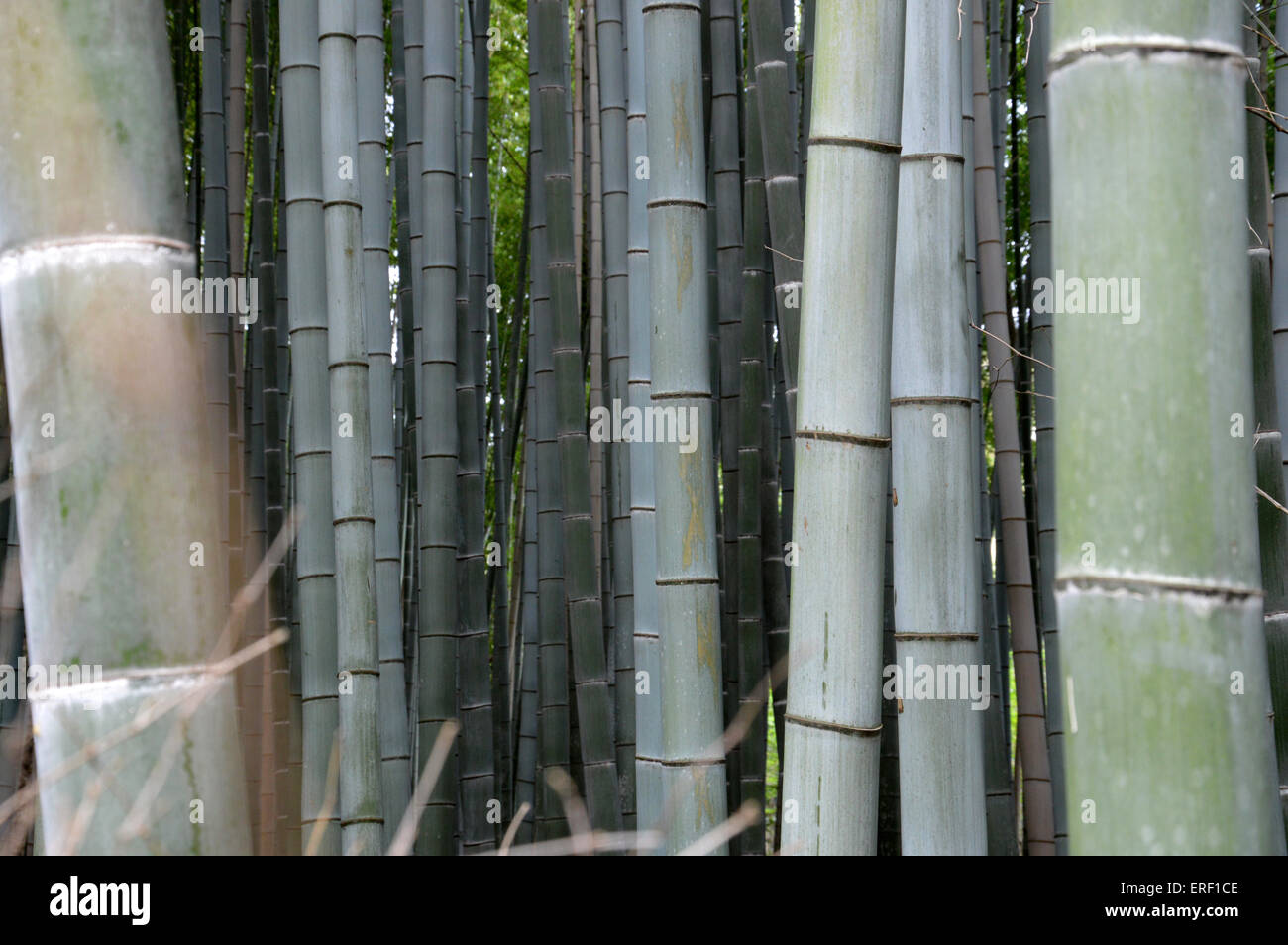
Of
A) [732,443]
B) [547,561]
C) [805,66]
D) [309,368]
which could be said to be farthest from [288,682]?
[805,66]

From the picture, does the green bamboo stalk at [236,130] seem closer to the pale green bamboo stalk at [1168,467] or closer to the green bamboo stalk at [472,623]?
the green bamboo stalk at [472,623]

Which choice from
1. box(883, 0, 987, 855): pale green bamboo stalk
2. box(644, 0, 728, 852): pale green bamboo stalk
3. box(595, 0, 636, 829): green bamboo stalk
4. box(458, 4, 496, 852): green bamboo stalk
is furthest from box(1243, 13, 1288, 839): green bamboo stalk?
box(458, 4, 496, 852): green bamboo stalk

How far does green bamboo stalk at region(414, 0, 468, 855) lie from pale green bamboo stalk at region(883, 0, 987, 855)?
1612 millimetres

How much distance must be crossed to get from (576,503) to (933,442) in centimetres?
155

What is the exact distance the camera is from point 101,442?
0.76 m

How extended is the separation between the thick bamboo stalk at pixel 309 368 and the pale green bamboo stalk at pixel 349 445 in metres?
0.07

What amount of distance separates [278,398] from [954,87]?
3.14 m

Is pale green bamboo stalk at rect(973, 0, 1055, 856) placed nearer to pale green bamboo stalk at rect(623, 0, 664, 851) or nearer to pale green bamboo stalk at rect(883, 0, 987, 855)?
pale green bamboo stalk at rect(623, 0, 664, 851)

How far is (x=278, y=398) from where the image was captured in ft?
13.4

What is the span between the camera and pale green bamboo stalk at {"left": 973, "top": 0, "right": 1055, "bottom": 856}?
271cm
